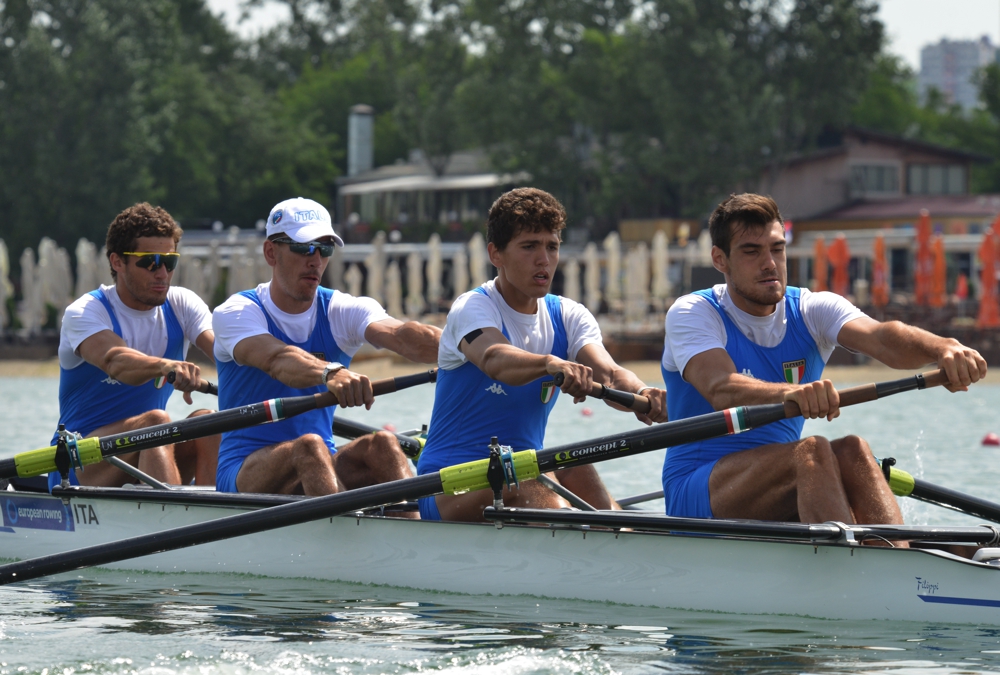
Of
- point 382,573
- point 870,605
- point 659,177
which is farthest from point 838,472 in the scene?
point 659,177

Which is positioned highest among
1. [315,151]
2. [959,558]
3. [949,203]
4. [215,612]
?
[315,151]

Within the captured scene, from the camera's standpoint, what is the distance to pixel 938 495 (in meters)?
7.23

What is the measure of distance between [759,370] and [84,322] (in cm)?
432

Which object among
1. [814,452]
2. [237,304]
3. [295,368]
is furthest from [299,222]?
[814,452]

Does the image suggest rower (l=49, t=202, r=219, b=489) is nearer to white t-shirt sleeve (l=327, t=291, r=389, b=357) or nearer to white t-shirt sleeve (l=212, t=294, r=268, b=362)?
white t-shirt sleeve (l=212, t=294, r=268, b=362)

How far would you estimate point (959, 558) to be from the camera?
6.01 meters

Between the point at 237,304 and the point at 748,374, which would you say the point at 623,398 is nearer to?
the point at 748,374

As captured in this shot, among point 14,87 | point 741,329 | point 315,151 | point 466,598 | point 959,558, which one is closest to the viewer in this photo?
point 959,558

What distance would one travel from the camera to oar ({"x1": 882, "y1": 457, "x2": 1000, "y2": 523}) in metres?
7.04

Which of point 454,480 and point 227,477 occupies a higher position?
point 454,480

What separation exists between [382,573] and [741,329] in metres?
2.35

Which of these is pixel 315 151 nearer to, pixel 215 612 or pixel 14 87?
pixel 14 87

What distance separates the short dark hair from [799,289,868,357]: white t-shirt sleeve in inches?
17.3

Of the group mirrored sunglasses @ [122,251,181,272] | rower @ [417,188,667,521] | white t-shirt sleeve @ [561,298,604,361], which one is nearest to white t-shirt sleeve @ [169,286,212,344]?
mirrored sunglasses @ [122,251,181,272]
